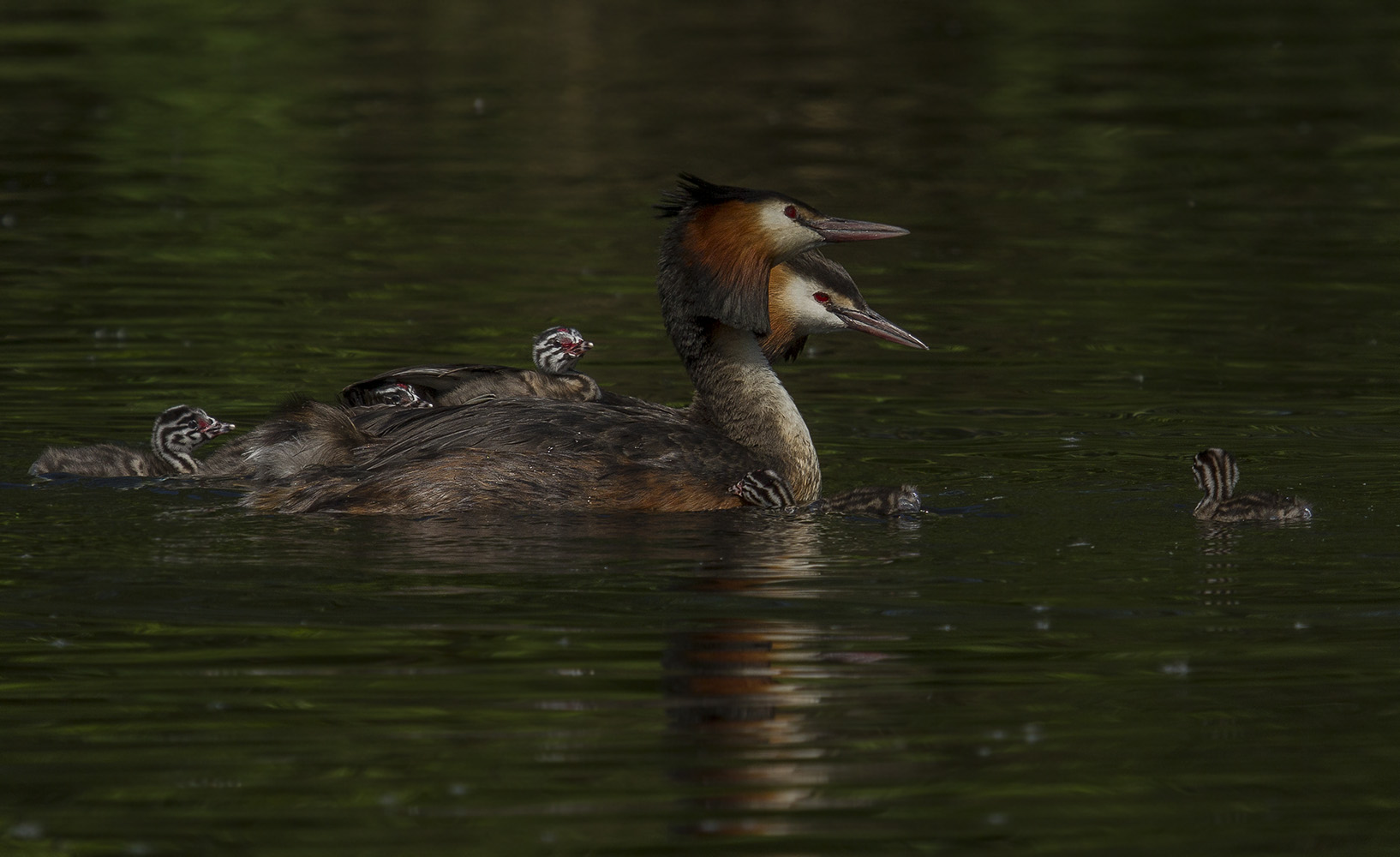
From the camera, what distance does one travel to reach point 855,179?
21.1 metres

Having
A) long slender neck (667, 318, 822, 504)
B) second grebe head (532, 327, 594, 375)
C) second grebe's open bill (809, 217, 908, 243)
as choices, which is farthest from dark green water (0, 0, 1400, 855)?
second grebe head (532, 327, 594, 375)

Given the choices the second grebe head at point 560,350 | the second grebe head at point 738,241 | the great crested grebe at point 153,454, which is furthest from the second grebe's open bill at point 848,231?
the great crested grebe at point 153,454

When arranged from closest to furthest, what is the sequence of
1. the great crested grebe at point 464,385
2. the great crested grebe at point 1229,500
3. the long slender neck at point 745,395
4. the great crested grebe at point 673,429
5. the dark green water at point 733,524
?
the dark green water at point 733,524, the great crested grebe at point 1229,500, the great crested grebe at point 673,429, the long slender neck at point 745,395, the great crested grebe at point 464,385

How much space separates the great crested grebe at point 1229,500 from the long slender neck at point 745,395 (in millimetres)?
1916

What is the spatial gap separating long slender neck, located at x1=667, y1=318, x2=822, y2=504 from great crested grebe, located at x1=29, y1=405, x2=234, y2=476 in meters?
2.40

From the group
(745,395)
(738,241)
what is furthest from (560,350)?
(738,241)

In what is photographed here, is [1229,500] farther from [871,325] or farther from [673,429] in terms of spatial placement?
[673,429]

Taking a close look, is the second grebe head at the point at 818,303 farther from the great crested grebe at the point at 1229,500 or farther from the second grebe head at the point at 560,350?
the great crested grebe at the point at 1229,500

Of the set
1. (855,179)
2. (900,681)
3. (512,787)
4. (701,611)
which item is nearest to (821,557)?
(701,611)

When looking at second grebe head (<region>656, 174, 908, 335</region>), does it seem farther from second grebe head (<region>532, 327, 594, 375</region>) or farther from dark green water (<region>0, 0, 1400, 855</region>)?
second grebe head (<region>532, 327, 594, 375</region>)

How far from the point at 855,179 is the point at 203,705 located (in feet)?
48.3

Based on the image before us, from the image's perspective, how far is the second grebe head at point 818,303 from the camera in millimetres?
10789

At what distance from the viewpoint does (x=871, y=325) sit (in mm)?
10797

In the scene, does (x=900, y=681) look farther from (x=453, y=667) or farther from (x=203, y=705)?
(x=203, y=705)
